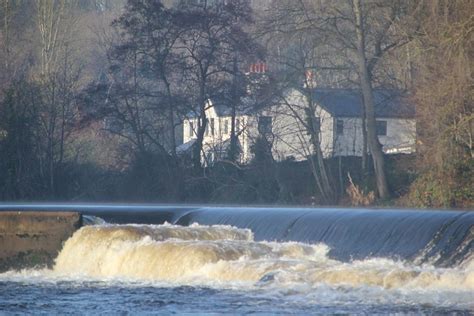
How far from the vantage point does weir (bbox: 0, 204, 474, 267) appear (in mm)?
22047

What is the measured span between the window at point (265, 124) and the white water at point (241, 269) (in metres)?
17.9

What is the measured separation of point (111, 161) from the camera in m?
47.5

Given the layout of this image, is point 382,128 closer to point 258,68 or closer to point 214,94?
point 258,68

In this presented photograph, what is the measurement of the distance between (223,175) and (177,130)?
20953mm

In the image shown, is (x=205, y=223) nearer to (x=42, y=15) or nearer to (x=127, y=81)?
(x=127, y=81)

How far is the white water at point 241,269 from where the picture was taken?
19245mm

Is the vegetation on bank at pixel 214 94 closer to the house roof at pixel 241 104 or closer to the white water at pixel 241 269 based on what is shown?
the house roof at pixel 241 104

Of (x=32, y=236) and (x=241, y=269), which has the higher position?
(x=32, y=236)

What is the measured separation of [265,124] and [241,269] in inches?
917

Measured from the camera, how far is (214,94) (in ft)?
146

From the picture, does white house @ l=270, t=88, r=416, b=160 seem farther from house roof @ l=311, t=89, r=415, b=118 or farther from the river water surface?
the river water surface

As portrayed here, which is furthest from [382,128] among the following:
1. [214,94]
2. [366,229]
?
[366,229]

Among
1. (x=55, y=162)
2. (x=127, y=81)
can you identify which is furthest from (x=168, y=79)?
(x=55, y=162)

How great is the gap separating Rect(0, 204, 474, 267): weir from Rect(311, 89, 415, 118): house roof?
1173 cm
